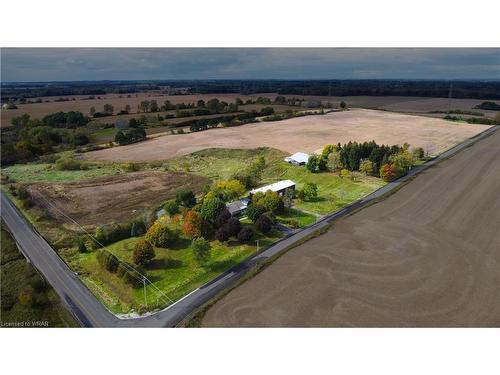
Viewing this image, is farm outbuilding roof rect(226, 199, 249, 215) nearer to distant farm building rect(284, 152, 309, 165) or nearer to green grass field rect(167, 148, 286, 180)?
green grass field rect(167, 148, 286, 180)

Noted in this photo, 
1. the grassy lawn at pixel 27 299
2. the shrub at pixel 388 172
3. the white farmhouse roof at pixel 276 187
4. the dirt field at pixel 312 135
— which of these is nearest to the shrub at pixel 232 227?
the white farmhouse roof at pixel 276 187

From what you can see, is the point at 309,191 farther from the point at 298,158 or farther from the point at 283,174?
the point at 298,158

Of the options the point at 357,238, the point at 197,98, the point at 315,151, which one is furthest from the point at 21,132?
the point at 357,238

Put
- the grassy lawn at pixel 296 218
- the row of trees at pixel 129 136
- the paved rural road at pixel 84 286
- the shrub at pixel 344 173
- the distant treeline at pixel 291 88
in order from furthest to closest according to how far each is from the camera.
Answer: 1. the distant treeline at pixel 291 88
2. the row of trees at pixel 129 136
3. the shrub at pixel 344 173
4. the grassy lawn at pixel 296 218
5. the paved rural road at pixel 84 286

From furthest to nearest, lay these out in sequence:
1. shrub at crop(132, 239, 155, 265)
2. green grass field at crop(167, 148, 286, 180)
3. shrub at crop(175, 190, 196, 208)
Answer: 1. green grass field at crop(167, 148, 286, 180)
2. shrub at crop(175, 190, 196, 208)
3. shrub at crop(132, 239, 155, 265)

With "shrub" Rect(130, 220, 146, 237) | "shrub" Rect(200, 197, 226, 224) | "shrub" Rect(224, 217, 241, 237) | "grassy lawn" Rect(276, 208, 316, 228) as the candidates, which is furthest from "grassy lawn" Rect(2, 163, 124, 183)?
"grassy lawn" Rect(276, 208, 316, 228)

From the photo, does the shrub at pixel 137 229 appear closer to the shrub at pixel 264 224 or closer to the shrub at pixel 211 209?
the shrub at pixel 211 209
